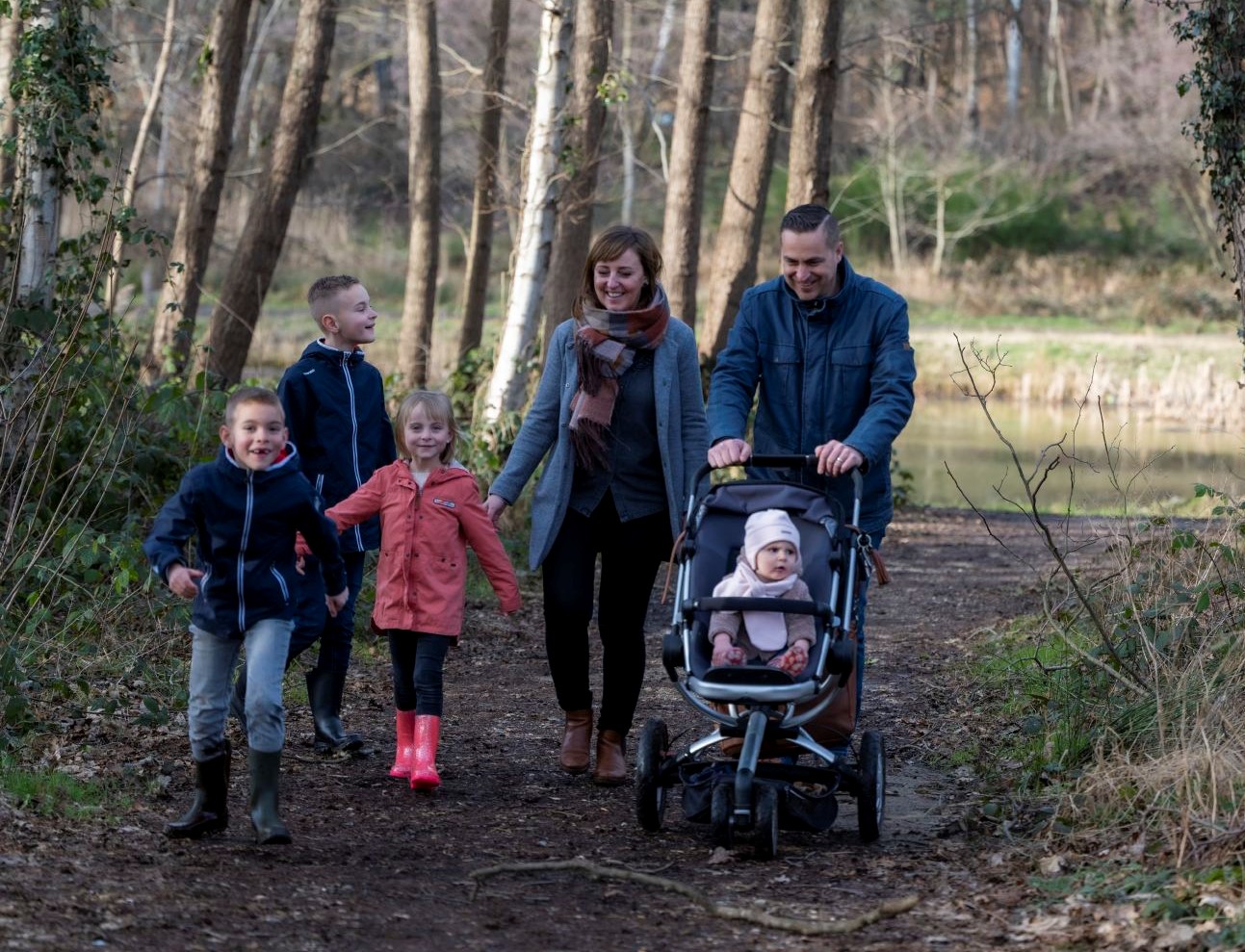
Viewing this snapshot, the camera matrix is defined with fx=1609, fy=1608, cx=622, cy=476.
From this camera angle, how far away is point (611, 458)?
6.03m

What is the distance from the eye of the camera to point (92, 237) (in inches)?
346

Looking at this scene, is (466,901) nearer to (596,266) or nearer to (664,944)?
(664,944)

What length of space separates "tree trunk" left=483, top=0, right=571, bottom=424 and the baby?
21.8ft

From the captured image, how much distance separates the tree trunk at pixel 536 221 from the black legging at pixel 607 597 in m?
5.64

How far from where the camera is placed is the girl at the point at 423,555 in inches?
235

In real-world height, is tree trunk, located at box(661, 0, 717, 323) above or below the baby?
above

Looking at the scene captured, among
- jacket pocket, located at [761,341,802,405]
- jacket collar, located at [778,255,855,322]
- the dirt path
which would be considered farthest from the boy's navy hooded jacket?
jacket collar, located at [778,255,855,322]

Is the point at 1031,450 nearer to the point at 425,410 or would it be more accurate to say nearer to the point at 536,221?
the point at 536,221

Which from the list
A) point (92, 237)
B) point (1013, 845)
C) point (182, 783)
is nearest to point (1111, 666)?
point (1013, 845)

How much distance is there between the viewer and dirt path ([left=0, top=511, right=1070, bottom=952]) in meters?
4.32

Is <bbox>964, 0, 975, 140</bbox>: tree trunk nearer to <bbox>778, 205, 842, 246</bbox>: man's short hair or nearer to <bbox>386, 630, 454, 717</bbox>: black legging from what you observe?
<bbox>778, 205, 842, 246</bbox>: man's short hair

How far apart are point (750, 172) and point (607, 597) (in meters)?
11.2

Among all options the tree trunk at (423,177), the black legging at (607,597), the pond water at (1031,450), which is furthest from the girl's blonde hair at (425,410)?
the tree trunk at (423,177)

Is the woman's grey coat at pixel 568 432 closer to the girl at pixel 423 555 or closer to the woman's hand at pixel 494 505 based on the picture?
the woman's hand at pixel 494 505
